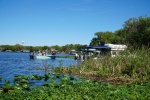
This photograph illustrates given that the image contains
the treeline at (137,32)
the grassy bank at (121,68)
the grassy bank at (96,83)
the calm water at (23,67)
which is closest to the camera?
the grassy bank at (96,83)

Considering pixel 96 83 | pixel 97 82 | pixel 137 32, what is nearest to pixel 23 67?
pixel 97 82

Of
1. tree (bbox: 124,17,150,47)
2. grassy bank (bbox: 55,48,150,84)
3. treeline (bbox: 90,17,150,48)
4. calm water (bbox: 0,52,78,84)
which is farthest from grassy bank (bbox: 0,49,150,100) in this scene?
tree (bbox: 124,17,150,47)

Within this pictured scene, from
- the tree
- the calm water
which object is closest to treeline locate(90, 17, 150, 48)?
the tree

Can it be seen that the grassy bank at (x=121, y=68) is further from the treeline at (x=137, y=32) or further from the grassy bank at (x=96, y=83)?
the treeline at (x=137, y=32)

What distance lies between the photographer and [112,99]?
10086mm

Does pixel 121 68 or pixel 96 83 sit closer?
pixel 96 83

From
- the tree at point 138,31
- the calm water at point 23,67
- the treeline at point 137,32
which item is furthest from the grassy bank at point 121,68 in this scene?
the tree at point 138,31

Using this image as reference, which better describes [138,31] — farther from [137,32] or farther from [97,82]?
[97,82]

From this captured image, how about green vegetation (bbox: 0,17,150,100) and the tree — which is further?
the tree

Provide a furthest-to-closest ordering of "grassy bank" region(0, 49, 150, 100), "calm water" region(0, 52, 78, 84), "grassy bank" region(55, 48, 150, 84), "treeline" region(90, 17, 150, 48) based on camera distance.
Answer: "treeline" region(90, 17, 150, 48) → "calm water" region(0, 52, 78, 84) → "grassy bank" region(55, 48, 150, 84) → "grassy bank" region(0, 49, 150, 100)

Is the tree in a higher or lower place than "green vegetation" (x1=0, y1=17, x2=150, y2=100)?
higher

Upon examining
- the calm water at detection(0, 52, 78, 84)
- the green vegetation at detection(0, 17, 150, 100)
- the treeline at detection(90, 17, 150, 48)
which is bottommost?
the calm water at detection(0, 52, 78, 84)

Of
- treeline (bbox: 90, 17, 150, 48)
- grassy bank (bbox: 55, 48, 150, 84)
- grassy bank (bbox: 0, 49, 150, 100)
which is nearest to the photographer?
grassy bank (bbox: 0, 49, 150, 100)

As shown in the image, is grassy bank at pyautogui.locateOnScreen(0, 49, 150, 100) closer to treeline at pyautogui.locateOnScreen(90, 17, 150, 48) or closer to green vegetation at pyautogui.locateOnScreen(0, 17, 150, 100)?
green vegetation at pyautogui.locateOnScreen(0, 17, 150, 100)
